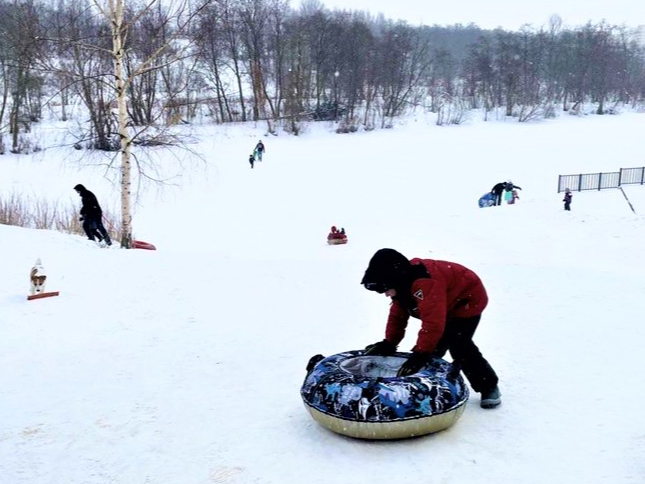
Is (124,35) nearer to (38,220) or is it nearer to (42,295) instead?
(38,220)

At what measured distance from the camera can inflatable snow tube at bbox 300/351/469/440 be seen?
4.29 metres

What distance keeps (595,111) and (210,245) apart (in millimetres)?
54210

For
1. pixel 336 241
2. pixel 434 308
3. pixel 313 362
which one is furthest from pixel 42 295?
pixel 336 241

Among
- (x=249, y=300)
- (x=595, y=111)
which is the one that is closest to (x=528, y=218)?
(x=249, y=300)

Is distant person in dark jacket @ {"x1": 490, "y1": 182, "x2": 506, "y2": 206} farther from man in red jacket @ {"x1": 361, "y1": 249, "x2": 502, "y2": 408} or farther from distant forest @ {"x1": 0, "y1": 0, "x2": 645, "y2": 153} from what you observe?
man in red jacket @ {"x1": 361, "y1": 249, "x2": 502, "y2": 408}

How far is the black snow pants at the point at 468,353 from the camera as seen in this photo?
16.2 ft

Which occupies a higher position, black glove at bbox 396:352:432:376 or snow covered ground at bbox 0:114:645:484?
black glove at bbox 396:352:432:376

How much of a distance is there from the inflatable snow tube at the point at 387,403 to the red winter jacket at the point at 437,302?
1.05 ft

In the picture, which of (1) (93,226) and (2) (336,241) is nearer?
(1) (93,226)

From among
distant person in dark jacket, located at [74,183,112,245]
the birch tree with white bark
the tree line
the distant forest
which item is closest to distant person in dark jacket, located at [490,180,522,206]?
the tree line

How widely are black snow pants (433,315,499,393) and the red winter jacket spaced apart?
0.07 metres

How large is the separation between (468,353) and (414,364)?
0.55 m

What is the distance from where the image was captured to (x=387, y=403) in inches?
169

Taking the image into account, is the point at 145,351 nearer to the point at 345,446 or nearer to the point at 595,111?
the point at 345,446
